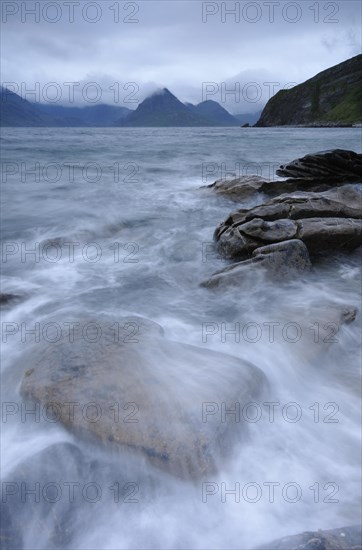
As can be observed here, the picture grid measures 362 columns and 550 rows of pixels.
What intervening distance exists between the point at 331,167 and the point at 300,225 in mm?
9447

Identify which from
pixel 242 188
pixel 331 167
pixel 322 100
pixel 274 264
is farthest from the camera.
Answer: pixel 322 100

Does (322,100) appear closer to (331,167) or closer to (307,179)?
(331,167)

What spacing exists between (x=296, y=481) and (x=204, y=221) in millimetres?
10261

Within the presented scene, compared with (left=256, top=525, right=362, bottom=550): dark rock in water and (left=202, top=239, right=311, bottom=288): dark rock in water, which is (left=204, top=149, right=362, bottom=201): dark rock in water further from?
(left=256, top=525, right=362, bottom=550): dark rock in water

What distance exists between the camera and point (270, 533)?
11.7ft

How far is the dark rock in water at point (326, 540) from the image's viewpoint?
2.97 m

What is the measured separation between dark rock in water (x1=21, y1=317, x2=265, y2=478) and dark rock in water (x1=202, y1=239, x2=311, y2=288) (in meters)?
2.92

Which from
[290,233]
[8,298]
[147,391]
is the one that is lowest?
[147,391]

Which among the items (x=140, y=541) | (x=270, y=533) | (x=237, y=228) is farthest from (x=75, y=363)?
(x=237, y=228)

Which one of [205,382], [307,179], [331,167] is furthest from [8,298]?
[331,167]

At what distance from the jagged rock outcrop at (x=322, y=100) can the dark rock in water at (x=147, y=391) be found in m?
141

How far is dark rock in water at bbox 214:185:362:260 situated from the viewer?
9.09 m

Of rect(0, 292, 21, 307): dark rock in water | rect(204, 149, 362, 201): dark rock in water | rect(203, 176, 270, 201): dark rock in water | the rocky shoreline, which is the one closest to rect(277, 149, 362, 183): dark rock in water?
rect(204, 149, 362, 201): dark rock in water

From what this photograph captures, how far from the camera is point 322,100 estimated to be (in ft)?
496
